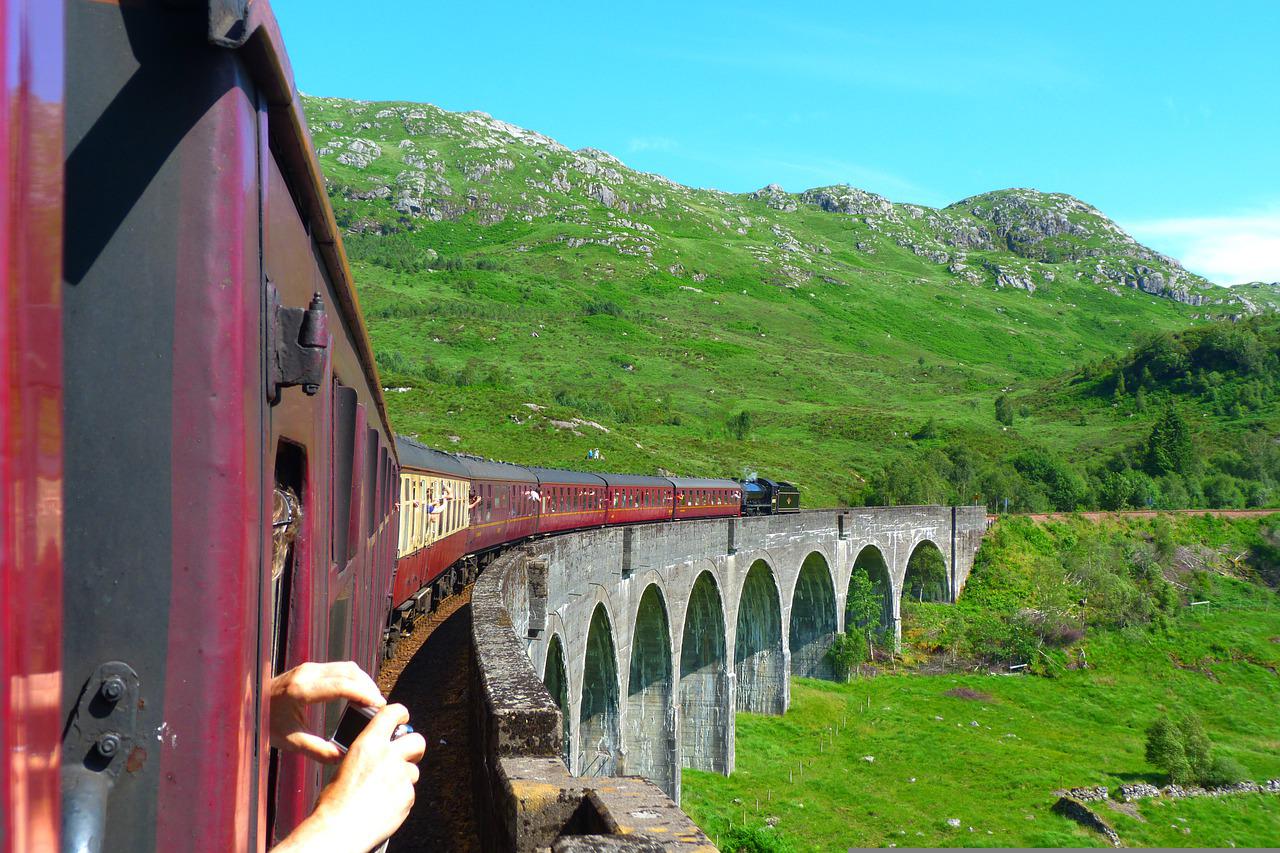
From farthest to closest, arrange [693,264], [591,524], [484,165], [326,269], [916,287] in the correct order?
1. [484,165]
2. [916,287]
3. [693,264]
4. [591,524]
5. [326,269]

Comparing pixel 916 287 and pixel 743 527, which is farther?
pixel 916 287

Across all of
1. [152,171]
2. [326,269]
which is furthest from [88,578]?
[326,269]

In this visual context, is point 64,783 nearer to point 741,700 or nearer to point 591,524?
point 591,524

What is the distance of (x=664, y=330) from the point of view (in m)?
128

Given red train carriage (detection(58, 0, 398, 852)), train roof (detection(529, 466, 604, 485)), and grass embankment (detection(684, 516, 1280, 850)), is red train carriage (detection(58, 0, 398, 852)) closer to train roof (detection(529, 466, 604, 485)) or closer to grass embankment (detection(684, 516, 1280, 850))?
train roof (detection(529, 466, 604, 485))

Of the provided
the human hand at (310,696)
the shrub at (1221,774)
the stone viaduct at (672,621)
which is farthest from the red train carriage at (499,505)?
the shrub at (1221,774)

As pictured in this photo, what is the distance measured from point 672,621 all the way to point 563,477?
4.90 meters

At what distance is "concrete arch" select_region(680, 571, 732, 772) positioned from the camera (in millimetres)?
28531

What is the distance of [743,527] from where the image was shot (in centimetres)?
2886

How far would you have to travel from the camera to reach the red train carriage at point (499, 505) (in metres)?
17.4

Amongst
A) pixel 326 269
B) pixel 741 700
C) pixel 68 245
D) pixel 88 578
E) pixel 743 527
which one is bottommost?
pixel 741 700

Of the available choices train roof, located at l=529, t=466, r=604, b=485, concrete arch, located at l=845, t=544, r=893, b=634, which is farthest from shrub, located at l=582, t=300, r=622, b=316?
train roof, located at l=529, t=466, r=604, b=485

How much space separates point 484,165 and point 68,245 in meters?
207

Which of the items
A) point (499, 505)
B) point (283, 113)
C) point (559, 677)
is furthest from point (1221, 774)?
point (283, 113)
